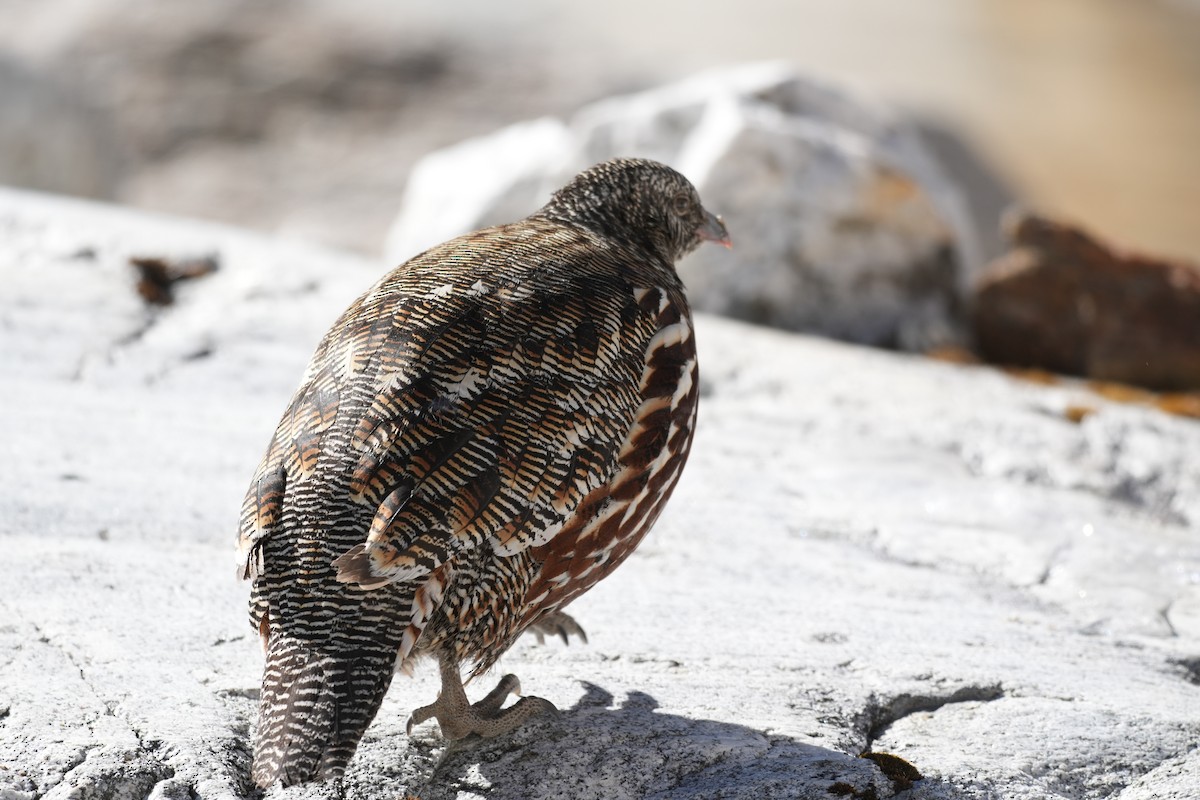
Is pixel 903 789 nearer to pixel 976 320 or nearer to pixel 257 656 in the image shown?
pixel 257 656

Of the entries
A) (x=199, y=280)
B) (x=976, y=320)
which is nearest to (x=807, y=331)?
(x=976, y=320)

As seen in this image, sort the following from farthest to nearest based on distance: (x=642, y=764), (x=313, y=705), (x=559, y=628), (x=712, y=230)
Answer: (x=712, y=230)
(x=559, y=628)
(x=642, y=764)
(x=313, y=705)

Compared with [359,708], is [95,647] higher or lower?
lower

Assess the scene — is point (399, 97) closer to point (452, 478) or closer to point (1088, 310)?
point (1088, 310)

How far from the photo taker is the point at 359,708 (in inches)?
126

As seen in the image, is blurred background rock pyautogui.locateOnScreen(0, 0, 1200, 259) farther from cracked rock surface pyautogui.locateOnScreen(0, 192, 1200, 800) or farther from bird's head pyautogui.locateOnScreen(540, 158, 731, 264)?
bird's head pyautogui.locateOnScreen(540, 158, 731, 264)

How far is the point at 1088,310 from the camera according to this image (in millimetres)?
8289

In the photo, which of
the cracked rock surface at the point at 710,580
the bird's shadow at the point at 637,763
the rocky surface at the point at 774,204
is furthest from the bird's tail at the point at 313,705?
the rocky surface at the point at 774,204

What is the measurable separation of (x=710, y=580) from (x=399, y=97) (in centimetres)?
1009

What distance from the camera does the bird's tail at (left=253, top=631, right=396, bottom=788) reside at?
3117 millimetres

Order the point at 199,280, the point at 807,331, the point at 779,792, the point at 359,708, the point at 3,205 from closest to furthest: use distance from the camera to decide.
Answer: the point at 359,708 < the point at 779,792 < the point at 199,280 < the point at 3,205 < the point at 807,331

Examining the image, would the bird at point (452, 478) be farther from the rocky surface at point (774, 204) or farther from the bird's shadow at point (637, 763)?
the rocky surface at point (774, 204)

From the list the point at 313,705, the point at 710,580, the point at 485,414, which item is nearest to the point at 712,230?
the point at 710,580

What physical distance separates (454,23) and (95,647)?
1180 centimetres
